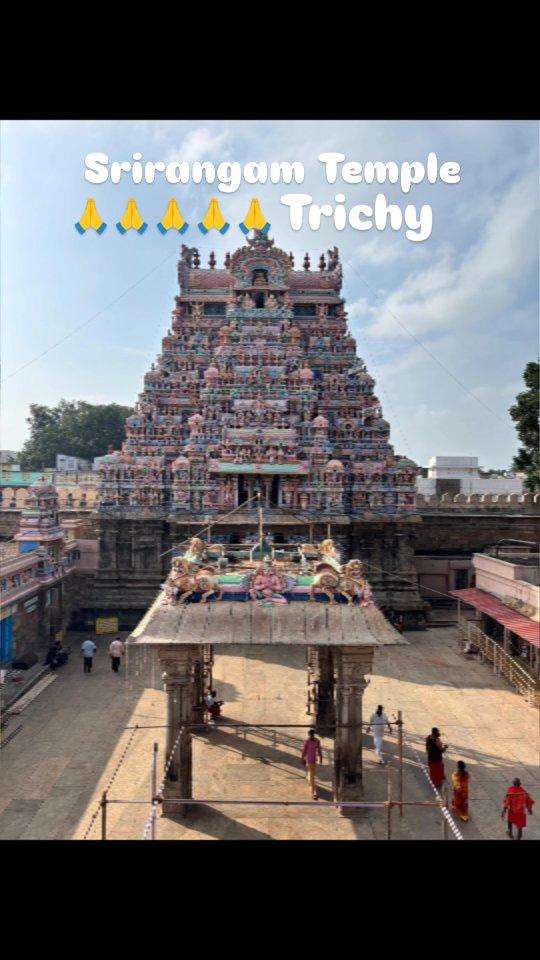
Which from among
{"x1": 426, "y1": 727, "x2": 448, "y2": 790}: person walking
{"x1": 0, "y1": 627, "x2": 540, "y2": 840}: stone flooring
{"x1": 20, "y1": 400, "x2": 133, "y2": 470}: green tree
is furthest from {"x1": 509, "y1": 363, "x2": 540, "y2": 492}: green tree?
{"x1": 20, "y1": 400, "x2": 133, "y2": 470}: green tree

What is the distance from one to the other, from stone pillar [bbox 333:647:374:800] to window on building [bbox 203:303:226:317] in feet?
78.2

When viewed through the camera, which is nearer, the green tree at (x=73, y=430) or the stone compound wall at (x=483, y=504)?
the stone compound wall at (x=483, y=504)

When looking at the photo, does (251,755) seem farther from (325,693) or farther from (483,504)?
(483,504)

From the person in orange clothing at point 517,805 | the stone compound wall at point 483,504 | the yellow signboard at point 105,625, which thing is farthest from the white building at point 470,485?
the person in orange clothing at point 517,805

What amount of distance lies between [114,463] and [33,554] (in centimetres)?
650

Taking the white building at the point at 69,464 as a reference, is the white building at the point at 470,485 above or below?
below

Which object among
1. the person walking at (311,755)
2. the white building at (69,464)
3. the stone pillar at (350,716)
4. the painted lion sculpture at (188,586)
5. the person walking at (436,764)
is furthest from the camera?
the white building at (69,464)

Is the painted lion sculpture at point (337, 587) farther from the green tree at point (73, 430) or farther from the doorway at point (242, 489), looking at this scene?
the green tree at point (73, 430)

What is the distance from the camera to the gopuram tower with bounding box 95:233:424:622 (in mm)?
25312

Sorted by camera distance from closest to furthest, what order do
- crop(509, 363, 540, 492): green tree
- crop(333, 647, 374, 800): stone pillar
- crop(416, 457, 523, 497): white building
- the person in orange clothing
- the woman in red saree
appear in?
the person in orange clothing
the woman in red saree
crop(333, 647, 374, 800): stone pillar
crop(509, 363, 540, 492): green tree
crop(416, 457, 523, 497): white building

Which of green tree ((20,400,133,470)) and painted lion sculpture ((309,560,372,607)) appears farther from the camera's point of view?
green tree ((20,400,133,470))

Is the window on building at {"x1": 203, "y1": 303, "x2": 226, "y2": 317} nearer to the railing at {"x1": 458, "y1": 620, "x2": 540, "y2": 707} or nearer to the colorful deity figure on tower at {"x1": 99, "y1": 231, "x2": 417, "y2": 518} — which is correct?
the colorful deity figure on tower at {"x1": 99, "y1": 231, "x2": 417, "y2": 518}

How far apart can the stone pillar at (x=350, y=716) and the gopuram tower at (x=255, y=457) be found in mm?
12151

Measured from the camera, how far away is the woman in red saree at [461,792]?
1039cm
